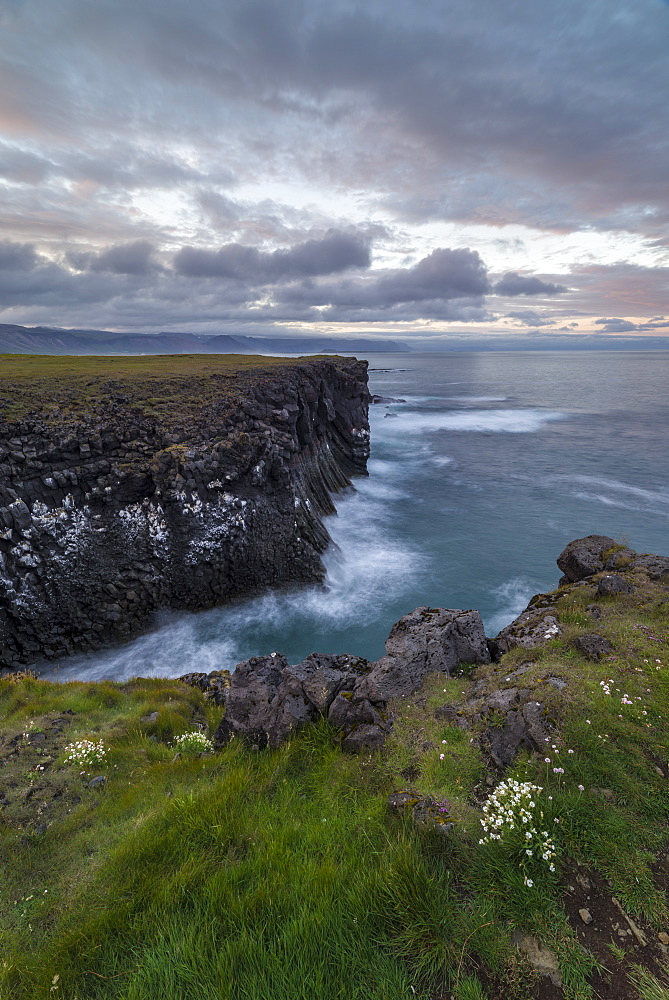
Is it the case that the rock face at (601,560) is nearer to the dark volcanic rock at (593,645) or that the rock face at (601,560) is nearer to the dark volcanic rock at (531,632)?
the dark volcanic rock at (531,632)

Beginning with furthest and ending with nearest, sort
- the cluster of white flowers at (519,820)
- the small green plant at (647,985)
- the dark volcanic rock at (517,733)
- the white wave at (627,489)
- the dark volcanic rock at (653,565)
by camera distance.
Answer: the white wave at (627,489) → the dark volcanic rock at (653,565) → the dark volcanic rock at (517,733) → the cluster of white flowers at (519,820) → the small green plant at (647,985)

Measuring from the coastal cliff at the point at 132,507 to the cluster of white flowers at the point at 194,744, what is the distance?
14120mm

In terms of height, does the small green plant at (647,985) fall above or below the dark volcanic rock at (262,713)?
above

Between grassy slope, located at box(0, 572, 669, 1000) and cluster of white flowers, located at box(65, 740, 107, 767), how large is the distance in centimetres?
17

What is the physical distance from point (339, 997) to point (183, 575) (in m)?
20.3

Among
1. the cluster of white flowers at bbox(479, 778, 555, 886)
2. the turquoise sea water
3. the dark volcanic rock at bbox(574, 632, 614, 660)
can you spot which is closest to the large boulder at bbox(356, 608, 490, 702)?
the dark volcanic rock at bbox(574, 632, 614, 660)

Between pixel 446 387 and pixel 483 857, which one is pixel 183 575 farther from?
pixel 446 387

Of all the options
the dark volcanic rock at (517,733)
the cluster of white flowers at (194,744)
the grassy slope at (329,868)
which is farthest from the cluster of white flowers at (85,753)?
the dark volcanic rock at (517,733)

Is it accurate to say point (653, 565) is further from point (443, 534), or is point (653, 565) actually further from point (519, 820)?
point (443, 534)

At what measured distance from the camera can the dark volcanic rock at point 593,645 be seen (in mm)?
8508

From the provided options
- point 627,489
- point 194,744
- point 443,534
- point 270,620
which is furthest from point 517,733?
point 627,489

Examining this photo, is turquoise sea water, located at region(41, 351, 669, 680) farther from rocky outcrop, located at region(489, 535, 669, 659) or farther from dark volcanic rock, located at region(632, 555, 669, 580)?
dark volcanic rock, located at region(632, 555, 669, 580)

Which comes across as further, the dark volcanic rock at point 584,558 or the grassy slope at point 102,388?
the grassy slope at point 102,388

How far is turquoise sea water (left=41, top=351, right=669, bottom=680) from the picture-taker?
68.5ft
